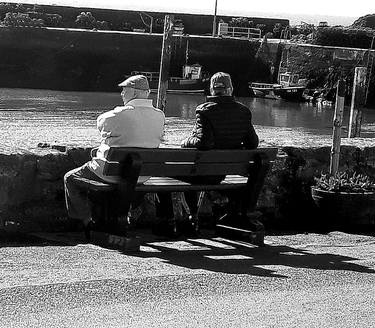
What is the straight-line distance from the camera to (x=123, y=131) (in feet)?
26.1

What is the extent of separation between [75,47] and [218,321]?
54.3 meters

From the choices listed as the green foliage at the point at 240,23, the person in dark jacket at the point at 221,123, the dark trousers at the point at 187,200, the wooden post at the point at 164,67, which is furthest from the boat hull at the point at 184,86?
the person in dark jacket at the point at 221,123

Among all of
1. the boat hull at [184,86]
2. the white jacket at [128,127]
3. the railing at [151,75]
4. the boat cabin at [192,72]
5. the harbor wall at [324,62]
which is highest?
the white jacket at [128,127]

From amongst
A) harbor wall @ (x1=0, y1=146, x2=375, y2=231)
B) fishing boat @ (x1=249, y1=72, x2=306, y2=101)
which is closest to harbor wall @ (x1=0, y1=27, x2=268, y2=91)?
fishing boat @ (x1=249, y1=72, x2=306, y2=101)

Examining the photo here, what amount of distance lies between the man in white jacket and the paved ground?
1.09 feet

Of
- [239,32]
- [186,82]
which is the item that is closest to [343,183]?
[186,82]

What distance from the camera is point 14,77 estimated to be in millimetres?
56406

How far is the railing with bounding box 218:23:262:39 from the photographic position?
6588 centimetres

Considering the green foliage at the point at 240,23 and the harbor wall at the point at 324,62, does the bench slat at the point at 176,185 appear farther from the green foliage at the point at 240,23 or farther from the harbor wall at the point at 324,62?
the green foliage at the point at 240,23

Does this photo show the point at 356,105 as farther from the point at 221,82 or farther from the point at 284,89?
the point at 284,89

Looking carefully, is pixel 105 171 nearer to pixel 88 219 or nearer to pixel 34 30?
pixel 88 219

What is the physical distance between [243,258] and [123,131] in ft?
4.28

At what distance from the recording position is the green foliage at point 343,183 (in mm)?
9492

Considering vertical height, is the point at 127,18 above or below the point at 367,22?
below
